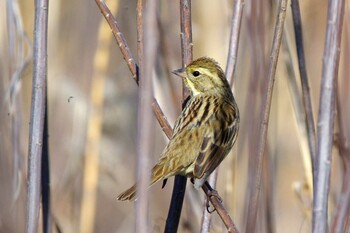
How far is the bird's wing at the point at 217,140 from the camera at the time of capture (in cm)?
257

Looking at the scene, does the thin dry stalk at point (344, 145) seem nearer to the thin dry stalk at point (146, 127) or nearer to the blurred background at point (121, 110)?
the blurred background at point (121, 110)

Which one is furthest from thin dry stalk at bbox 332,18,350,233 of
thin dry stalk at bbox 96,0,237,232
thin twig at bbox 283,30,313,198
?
thin dry stalk at bbox 96,0,237,232

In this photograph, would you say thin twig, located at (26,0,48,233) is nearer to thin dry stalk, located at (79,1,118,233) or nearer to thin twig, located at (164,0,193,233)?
thin twig, located at (164,0,193,233)

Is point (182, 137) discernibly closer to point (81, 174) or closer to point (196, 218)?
point (196, 218)

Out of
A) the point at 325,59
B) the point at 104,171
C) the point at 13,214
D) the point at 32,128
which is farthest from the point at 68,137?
the point at 325,59

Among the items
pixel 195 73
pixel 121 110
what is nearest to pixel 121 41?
pixel 195 73

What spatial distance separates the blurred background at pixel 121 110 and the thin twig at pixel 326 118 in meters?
0.25

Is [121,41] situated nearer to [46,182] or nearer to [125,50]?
[125,50]

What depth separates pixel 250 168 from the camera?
6.50ft

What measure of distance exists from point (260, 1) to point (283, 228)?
104 inches

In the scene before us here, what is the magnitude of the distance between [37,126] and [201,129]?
85 cm

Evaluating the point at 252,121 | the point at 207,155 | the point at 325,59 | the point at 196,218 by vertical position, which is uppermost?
the point at 325,59

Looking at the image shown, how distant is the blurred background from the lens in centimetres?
253

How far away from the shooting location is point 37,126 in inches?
83.7
